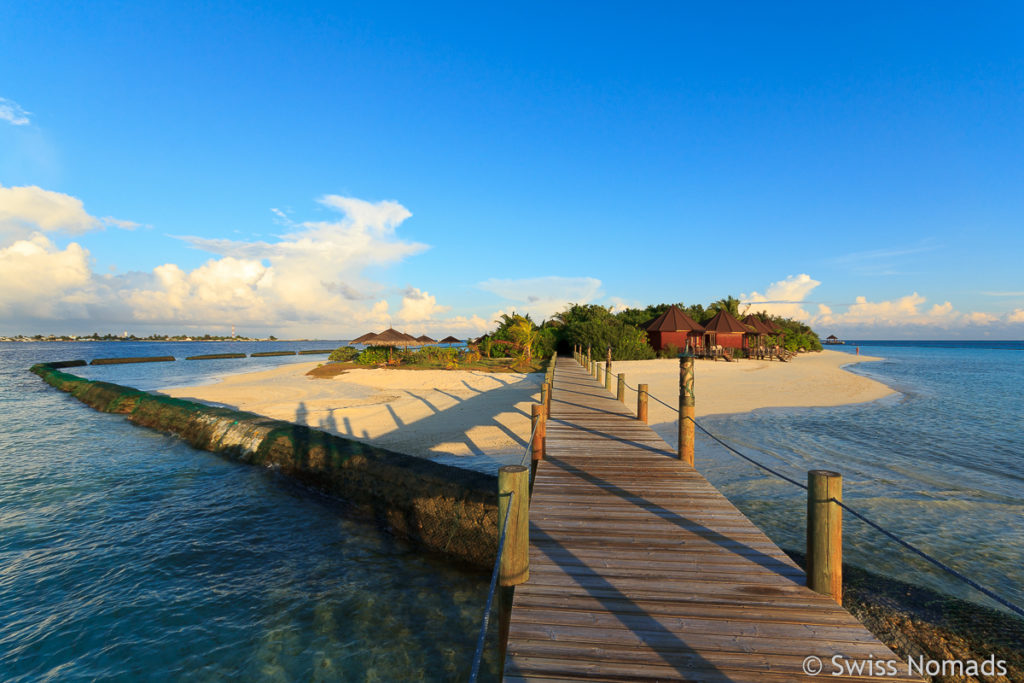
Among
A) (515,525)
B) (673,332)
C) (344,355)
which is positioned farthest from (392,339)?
(515,525)

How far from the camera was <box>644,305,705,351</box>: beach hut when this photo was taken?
129 feet

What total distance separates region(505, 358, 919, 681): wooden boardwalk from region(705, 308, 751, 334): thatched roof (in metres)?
40.2

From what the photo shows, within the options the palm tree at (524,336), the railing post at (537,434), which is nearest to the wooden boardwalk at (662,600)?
the railing post at (537,434)

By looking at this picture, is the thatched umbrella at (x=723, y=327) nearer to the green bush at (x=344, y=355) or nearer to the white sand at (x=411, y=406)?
the white sand at (x=411, y=406)

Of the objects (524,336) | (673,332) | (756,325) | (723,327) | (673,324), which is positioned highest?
(756,325)

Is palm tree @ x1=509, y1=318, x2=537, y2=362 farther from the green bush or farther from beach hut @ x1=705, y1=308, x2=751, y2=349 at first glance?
beach hut @ x1=705, y1=308, x2=751, y2=349

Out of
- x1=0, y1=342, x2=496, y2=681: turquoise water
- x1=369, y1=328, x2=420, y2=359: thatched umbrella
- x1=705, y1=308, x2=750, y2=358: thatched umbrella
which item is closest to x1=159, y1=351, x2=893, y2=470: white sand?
x1=369, y1=328, x2=420, y2=359: thatched umbrella

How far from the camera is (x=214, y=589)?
5680 mm

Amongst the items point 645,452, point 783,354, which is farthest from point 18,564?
point 783,354

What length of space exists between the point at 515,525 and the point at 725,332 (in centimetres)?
4370

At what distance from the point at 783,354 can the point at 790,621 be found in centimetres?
4718

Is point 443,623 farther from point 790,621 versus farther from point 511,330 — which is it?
point 511,330

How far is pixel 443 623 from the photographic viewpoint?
16.3 ft

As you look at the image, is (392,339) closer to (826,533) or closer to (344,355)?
(344,355)
